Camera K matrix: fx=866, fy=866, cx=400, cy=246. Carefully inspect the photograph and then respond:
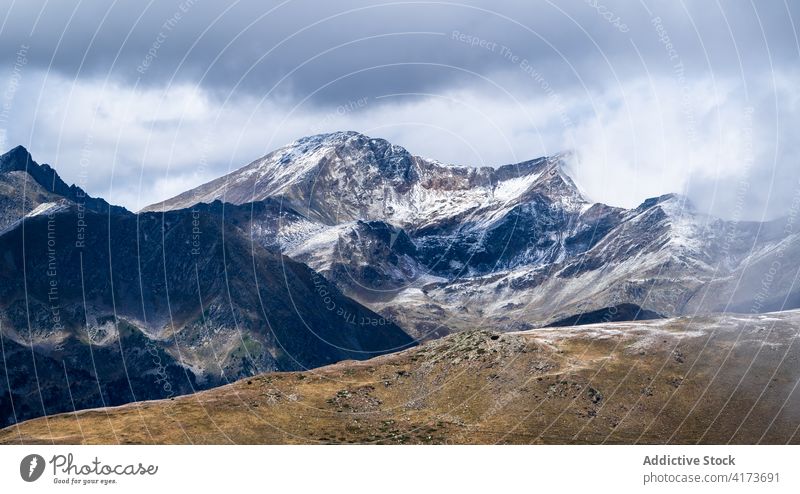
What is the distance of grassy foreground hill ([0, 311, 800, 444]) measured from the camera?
508 feet

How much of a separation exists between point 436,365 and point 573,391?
33.4 meters

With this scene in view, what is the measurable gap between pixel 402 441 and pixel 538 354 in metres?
50.4

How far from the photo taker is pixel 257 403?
546ft

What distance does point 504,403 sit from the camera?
575ft

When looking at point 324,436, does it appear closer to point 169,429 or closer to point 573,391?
point 169,429

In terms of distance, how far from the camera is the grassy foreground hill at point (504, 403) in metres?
155

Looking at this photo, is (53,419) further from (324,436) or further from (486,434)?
(486,434)

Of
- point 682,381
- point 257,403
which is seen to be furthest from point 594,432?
point 257,403
